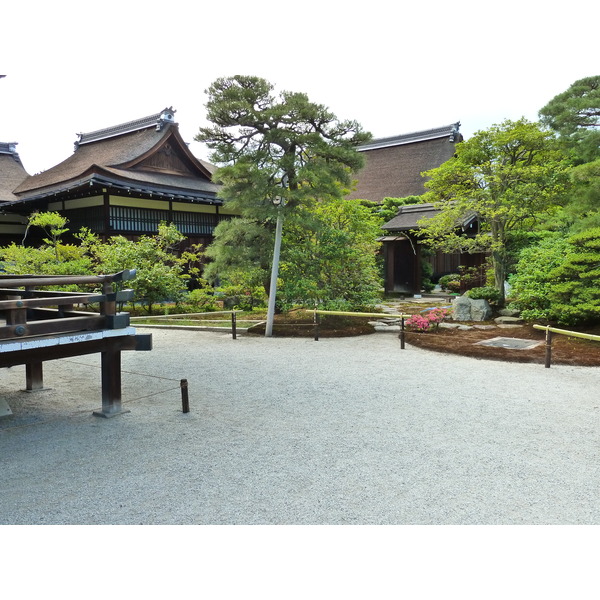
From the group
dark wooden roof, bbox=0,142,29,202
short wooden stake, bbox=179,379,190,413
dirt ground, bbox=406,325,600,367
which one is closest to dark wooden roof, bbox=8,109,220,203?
dark wooden roof, bbox=0,142,29,202

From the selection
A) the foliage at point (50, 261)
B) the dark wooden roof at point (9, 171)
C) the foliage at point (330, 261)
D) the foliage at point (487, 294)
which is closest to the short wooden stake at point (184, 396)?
the foliage at point (330, 261)

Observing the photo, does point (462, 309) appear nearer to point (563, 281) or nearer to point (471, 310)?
point (471, 310)

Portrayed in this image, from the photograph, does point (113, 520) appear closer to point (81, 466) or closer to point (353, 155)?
point (81, 466)

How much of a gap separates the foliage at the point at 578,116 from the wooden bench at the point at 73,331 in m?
12.5

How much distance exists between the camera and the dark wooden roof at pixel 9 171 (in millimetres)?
20562

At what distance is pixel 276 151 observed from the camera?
436 inches

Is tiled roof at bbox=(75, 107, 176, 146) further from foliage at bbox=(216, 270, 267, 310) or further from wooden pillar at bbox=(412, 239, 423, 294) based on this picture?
wooden pillar at bbox=(412, 239, 423, 294)

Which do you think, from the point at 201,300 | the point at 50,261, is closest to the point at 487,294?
the point at 201,300

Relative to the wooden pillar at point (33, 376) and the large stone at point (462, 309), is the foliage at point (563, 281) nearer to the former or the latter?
the large stone at point (462, 309)

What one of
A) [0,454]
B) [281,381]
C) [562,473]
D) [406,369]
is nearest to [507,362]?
[406,369]

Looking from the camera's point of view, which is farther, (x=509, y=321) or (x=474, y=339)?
(x=509, y=321)

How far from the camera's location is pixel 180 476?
153 inches

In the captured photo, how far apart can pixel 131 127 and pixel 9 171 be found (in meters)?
5.69

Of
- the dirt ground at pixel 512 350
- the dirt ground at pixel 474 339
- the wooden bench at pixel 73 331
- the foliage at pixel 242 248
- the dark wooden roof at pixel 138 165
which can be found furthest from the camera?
the dark wooden roof at pixel 138 165
